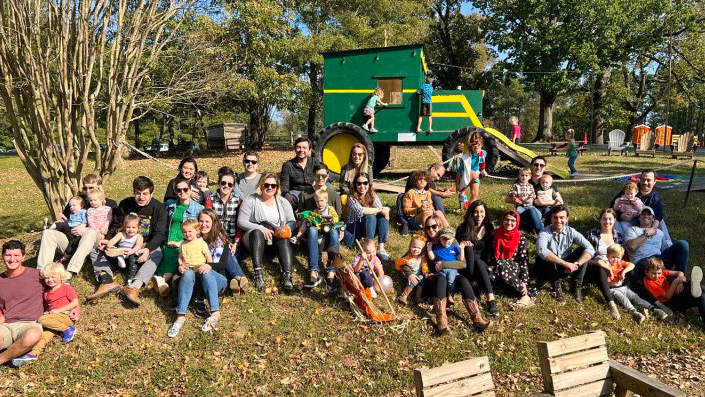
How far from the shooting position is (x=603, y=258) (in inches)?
240

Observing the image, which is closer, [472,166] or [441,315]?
[441,315]

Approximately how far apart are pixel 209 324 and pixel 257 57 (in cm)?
1800

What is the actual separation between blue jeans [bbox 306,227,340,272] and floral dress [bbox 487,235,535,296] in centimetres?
199

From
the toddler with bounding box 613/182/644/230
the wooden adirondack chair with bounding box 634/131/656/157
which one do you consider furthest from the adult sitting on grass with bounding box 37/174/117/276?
the wooden adirondack chair with bounding box 634/131/656/157

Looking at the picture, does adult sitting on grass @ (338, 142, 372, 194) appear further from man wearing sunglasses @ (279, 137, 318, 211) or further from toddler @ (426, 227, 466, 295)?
toddler @ (426, 227, 466, 295)

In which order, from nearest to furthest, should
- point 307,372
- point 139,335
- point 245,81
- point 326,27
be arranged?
1. point 307,372
2. point 139,335
3. point 245,81
4. point 326,27

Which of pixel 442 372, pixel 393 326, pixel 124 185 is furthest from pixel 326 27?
pixel 442 372

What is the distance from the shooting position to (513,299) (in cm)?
608

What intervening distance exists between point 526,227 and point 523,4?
26.4 meters

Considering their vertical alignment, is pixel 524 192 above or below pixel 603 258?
above

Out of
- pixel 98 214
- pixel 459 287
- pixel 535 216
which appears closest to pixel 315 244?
pixel 459 287

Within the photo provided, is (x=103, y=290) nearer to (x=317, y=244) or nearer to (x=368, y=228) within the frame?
(x=317, y=244)

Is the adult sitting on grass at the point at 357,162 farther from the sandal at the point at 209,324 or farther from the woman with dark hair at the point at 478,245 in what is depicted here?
the sandal at the point at 209,324

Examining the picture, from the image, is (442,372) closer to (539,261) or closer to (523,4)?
(539,261)
